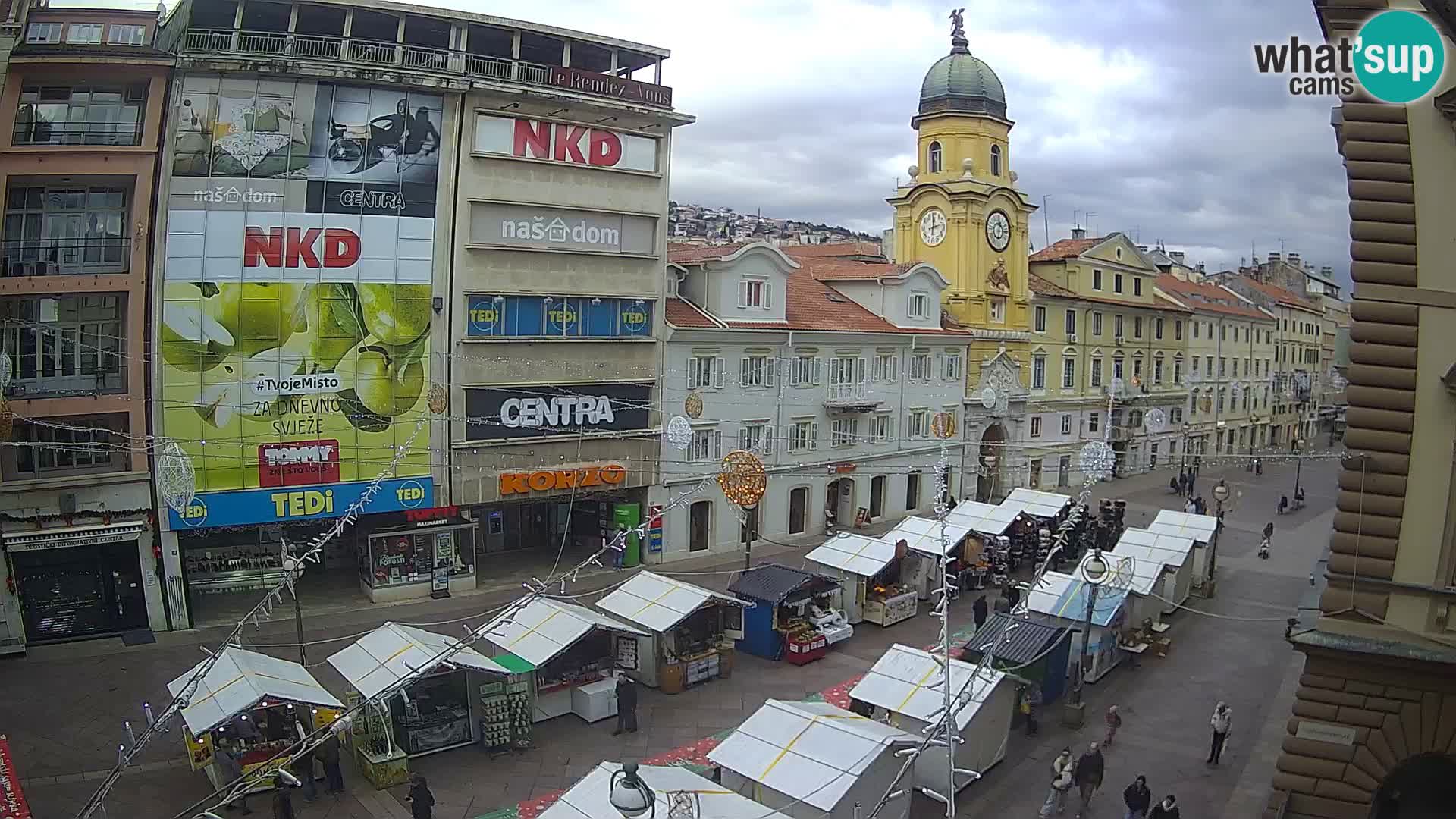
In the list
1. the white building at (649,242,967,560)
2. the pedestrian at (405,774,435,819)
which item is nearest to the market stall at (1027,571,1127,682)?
the white building at (649,242,967,560)

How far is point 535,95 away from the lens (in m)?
A: 30.6

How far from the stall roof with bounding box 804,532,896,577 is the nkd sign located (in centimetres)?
1408

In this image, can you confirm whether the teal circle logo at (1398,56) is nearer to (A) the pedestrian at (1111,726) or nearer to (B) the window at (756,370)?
(A) the pedestrian at (1111,726)

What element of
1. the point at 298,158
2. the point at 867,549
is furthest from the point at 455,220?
the point at 867,549

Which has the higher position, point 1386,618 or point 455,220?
point 455,220

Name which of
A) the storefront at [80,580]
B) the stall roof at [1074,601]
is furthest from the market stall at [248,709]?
the stall roof at [1074,601]

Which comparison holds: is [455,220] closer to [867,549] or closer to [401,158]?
[401,158]

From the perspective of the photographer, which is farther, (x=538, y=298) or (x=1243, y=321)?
(x=1243, y=321)

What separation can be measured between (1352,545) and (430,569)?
24670 millimetres

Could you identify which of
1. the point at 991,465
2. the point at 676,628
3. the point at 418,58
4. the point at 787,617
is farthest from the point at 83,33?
the point at 991,465

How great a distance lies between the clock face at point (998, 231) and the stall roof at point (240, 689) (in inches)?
1476

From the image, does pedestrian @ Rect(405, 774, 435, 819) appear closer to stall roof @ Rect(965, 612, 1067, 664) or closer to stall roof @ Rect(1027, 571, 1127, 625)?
stall roof @ Rect(965, 612, 1067, 664)

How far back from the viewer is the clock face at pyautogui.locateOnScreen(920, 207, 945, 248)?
156 feet

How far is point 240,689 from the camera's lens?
683 inches
